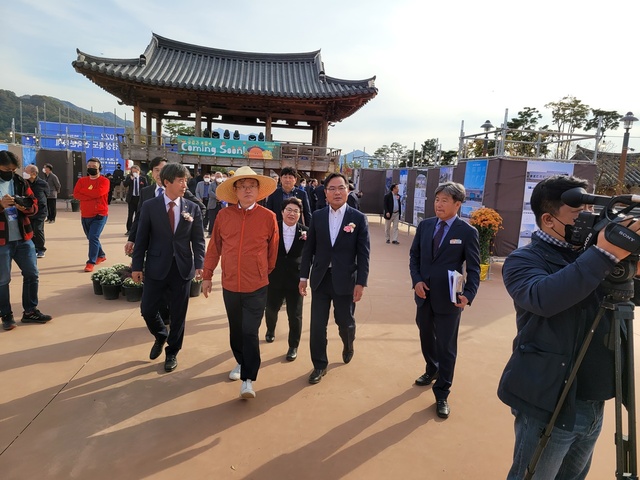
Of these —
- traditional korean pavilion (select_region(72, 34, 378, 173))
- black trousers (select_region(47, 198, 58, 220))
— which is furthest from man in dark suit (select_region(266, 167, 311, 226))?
traditional korean pavilion (select_region(72, 34, 378, 173))

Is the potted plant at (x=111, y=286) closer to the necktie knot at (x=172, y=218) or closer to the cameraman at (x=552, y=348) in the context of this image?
the necktie knot at (x=172, y=218)

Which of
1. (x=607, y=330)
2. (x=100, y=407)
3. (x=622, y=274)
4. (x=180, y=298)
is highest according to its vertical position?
(x=622, y=274)

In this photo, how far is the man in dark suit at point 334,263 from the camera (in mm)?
3342

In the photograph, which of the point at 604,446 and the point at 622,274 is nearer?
the point at 622,274

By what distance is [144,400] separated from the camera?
2943 millimetres

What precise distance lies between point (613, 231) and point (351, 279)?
2.26 metres

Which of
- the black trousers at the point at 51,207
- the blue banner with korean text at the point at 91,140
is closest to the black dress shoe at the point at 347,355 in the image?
the black trousers at the point at 51,207

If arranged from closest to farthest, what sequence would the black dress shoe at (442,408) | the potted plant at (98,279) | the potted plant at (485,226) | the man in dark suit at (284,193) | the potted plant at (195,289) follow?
the black dress shoe at (442,408), the man in dark suit at (284,193), the potted plant at (98,279), the potted plant at (195,289), the potted plant at (485,226)

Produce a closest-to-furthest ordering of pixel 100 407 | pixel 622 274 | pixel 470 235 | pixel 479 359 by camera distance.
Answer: pixel 622 274 → pixel 100 407 → pixel 470 235 → pixel 479 359

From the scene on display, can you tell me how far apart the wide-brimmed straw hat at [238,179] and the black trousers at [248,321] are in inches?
31.9

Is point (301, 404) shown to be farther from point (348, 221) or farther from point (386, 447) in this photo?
point (348, 221)

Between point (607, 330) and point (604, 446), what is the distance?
1770 mm

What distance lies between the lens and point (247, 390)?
9.54ft

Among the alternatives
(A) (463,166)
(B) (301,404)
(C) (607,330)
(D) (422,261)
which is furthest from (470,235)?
(A) (463,166)
